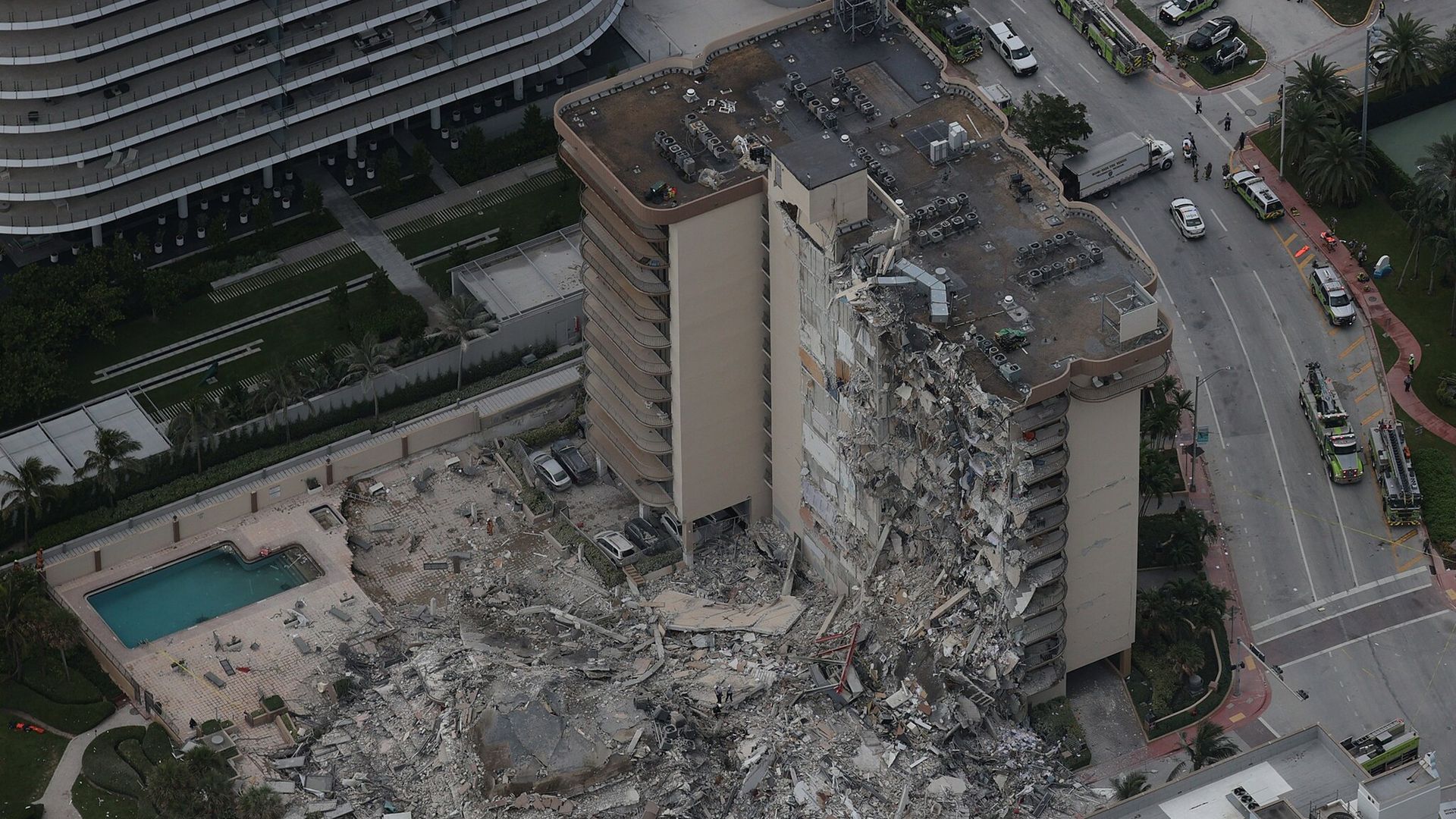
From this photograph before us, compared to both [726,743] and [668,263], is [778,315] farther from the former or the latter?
[726,743]

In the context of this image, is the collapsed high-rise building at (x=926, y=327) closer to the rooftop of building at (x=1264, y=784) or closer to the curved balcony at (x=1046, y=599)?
the curved balcony at (x=1046, y=599)

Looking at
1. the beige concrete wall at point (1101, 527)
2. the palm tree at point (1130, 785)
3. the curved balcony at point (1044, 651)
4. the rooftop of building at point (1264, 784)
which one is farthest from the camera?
the curved balcony at point (1044, 651)

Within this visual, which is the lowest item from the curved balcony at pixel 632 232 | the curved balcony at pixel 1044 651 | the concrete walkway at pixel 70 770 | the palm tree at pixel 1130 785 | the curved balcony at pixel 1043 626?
the concrete walkway at pixel 70 770

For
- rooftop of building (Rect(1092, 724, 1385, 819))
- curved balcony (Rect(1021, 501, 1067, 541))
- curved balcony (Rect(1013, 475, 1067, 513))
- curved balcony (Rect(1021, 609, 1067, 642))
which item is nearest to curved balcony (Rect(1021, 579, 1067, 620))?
curved balcony (Rect(1021, 609, 1067, 642))

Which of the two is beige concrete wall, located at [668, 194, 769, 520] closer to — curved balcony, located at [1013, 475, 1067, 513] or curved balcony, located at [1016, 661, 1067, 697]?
curved balcony, located at [1013, 475, 1067, 513]

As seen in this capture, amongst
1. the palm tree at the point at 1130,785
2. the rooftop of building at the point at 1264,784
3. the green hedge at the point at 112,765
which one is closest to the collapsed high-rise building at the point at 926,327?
the palm tree at the point at 1130,785

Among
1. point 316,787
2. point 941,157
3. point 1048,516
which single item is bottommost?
point 316,787

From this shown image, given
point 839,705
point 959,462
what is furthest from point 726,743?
point 959,462

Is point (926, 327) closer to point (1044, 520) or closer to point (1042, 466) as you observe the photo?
point (1042, 466)
